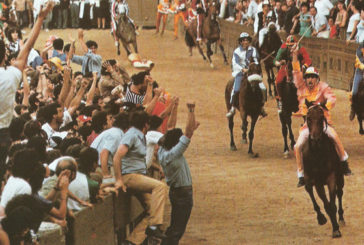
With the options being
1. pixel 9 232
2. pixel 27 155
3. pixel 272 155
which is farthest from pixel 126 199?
pixel 272 155

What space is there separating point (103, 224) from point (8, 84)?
8.47 ft

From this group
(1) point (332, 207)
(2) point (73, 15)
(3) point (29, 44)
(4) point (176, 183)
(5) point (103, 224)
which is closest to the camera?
(3) point (29, 44)

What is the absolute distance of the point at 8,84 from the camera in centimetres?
934

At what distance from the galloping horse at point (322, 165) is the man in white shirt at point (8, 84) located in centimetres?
618

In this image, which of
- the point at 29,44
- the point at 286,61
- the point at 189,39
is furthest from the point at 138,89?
the point at 189,39

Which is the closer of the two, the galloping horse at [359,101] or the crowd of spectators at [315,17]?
the galloping horse at [359,101]

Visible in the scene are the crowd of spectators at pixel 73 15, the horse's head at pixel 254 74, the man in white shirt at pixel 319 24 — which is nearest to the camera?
the horse's head at pixel 254 74

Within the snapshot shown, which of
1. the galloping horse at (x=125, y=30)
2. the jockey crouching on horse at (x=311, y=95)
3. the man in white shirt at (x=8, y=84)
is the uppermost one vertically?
the man in white shirt at (x=8, y=84)

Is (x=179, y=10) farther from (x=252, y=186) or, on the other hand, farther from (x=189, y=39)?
(x=252, y=186)

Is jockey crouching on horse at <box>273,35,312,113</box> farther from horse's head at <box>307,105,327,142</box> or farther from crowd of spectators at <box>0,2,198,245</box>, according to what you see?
horse's head at <box>307,105,327,142</box>

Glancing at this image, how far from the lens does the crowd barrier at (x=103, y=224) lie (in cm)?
987

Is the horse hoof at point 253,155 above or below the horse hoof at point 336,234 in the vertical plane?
below

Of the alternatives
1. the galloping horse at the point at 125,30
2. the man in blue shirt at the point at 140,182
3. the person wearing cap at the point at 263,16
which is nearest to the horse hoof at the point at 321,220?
the man in blue shirt at the point at 140,182

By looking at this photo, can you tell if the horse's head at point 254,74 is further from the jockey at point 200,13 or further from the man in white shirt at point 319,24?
the jockey at point 200,13
